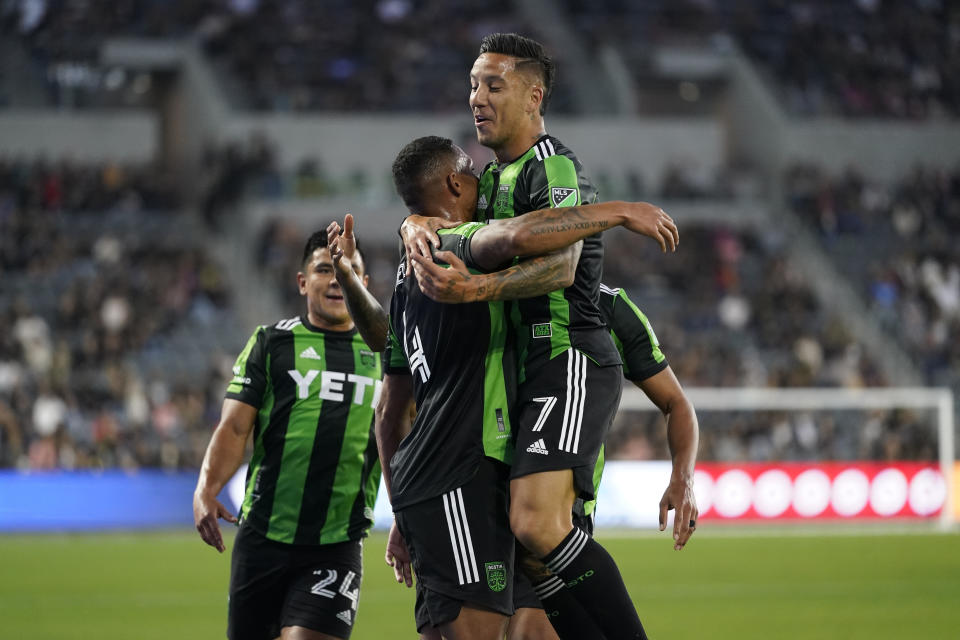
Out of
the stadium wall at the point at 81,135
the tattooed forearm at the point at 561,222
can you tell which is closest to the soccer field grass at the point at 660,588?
the tattooed forearm at the point at 561,222

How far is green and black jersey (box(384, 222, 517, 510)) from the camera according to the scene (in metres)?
4.54

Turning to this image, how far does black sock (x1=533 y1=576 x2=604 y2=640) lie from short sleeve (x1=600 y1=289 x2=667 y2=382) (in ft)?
3.13

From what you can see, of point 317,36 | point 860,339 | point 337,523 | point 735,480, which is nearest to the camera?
point 337,523

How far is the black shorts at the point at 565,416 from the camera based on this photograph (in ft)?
14.7

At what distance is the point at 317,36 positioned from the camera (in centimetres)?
2888

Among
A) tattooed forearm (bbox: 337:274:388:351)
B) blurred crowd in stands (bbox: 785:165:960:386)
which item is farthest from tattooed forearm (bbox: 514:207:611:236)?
blurred crowd in stands (bbox: 785:165:960:386)

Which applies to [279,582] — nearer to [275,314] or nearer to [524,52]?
[524,52]

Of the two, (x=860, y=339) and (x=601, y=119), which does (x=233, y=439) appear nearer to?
(x=860, y=339)

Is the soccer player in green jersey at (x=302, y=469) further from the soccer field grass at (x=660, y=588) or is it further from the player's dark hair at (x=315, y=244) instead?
the soccer field grass at (x=660, y=588)

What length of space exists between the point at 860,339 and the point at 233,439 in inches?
880

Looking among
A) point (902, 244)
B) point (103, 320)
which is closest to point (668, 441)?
point (103, 320)

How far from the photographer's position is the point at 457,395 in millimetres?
4578

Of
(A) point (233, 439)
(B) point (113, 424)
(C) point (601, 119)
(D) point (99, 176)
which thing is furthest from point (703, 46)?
(A) point (233, 439)

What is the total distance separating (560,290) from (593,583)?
0.96 m
